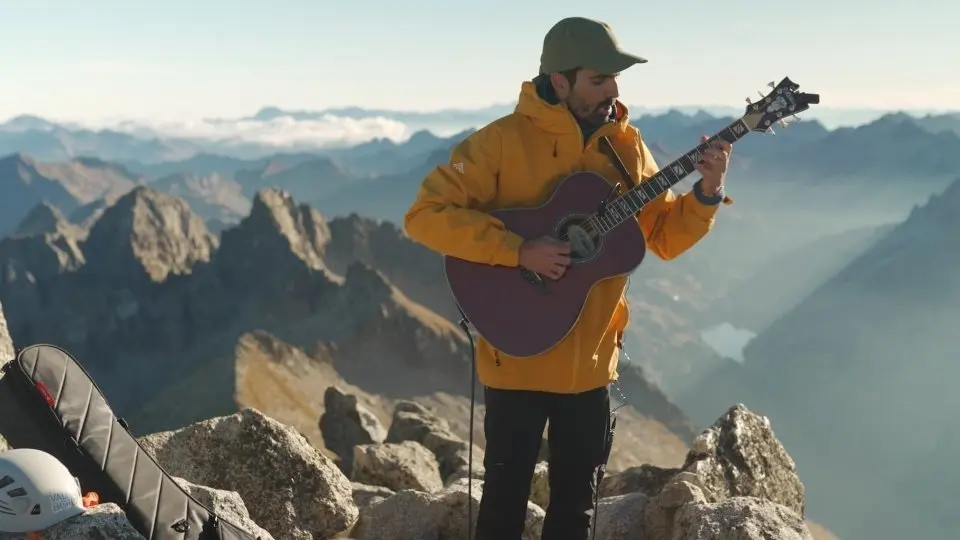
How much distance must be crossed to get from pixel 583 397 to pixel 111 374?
18323 centimetres

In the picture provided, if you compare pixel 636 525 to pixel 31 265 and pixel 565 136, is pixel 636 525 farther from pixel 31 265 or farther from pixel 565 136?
pixel 31 265

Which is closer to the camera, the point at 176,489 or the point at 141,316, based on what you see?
the point at 176,489

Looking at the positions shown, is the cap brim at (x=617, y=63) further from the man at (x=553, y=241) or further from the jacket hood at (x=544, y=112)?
the jacket hood at (x=544, y=112)

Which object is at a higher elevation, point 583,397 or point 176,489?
point 583,397

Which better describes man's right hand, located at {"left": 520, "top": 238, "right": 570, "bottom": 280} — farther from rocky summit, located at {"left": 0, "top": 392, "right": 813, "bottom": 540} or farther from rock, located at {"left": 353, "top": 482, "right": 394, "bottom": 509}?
rock, located at {"left": 353, "top": 482, "right": 394, "bottom": 509}

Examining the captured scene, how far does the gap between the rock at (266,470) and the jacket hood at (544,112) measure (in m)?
5.55

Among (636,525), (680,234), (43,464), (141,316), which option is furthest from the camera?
(141,316)

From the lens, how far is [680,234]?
6.20 m

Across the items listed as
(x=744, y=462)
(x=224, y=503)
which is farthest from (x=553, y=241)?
(x=744, y=462)

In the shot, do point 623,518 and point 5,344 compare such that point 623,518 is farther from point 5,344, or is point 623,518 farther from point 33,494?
point 5,344

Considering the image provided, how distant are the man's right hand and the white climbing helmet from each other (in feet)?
12.0

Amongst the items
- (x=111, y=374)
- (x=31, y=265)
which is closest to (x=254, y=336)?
(x=111, y=374)

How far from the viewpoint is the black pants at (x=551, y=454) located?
5.82 metres

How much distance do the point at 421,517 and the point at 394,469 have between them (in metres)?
6.42
